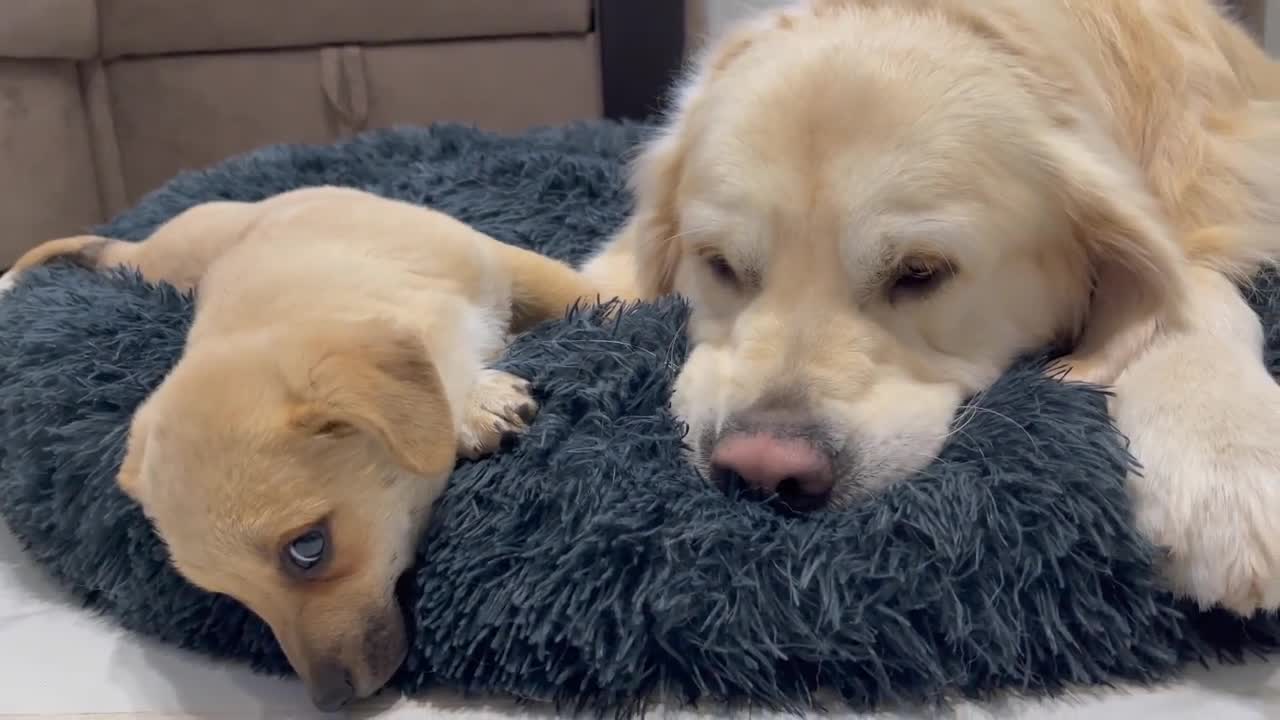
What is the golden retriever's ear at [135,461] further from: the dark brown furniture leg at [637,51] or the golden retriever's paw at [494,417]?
the dark brown furniture leg at [637,51]

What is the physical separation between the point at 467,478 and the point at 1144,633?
0.76 m

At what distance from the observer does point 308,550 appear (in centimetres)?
117

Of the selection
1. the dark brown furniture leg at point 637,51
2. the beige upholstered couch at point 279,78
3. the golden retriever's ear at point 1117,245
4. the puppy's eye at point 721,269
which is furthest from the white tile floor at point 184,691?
the dark brown furniture leg at point 637,51

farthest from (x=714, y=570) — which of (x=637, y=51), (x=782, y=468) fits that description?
(x=637, y=51)

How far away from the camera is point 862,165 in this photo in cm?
126

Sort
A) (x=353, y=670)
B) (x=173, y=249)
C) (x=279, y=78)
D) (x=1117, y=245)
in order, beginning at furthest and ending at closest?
(x=279, y=78), (x=173, y=249), (x=1117, y=245), (x=353, y=670)

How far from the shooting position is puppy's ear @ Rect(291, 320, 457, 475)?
114 cm

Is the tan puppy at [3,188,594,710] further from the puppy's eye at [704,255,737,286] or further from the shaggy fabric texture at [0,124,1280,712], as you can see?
the puppy's eye at [704,255,737,286]

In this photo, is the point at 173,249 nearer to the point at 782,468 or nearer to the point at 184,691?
the point at 184,691

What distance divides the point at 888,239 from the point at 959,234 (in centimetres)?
9

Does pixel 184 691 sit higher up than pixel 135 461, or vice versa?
pixel 135 461

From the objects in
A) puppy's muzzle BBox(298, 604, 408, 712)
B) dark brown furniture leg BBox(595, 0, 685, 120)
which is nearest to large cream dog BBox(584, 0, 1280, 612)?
puppy's muzzle BBox(298, 604, 408, 712)

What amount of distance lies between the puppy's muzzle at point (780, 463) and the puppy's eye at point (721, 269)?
0.94ft

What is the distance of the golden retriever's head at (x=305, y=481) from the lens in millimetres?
1133
